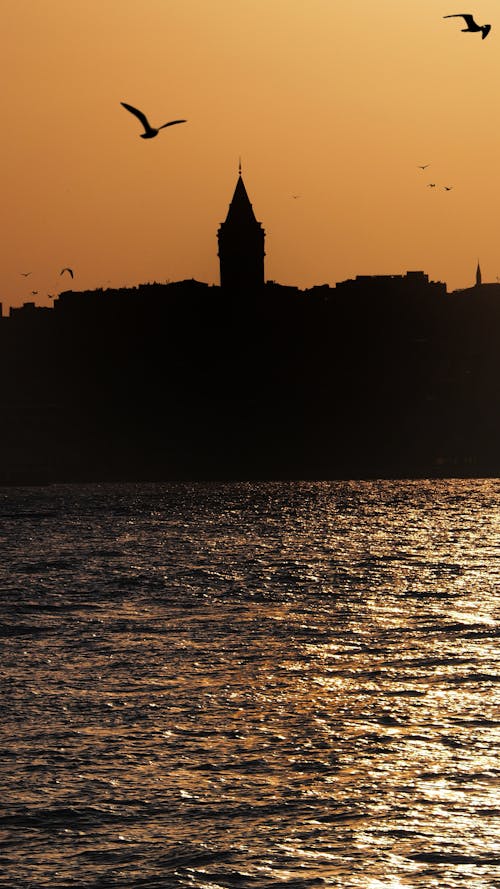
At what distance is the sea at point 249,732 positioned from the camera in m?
19.1

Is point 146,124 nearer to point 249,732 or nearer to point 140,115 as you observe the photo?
point 140,115

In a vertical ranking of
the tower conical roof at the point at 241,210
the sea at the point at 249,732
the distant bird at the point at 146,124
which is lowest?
the sea at the point at 249,732

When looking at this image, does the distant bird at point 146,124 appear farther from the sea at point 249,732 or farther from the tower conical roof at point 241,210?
the tower conical roof at point 241,210

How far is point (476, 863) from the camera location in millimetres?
18688

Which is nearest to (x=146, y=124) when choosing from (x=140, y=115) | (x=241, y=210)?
(x=140, y=115)

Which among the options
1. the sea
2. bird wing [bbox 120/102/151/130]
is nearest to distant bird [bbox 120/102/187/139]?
bird wing [bbox 120/102/151/130]

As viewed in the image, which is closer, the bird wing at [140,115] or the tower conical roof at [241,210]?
the bird wing at [140,115]

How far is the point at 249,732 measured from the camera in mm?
25875

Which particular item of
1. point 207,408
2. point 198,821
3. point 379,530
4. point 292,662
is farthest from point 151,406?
point 198,821

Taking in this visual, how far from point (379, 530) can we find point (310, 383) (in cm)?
9504

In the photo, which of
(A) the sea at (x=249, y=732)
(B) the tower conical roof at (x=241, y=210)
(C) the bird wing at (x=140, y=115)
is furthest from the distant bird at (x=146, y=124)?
(B) the tower conical roof at (x=241, y=210)

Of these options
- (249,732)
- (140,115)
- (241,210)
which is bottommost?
(249,732)

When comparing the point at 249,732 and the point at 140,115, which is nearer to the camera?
the point at 140,115

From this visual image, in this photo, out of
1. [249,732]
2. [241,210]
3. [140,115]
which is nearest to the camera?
[140,115]
